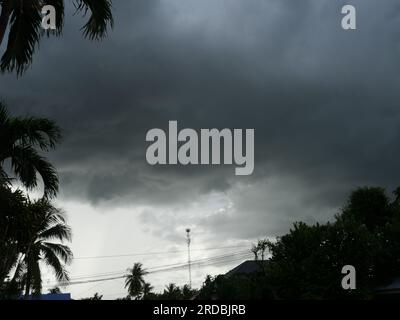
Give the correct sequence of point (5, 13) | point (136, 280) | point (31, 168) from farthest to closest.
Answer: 1. point (136, 280)
2. point (31, 168)
3. point (5, 13)

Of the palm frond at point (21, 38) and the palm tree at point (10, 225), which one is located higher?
the palm frond at point (21, 38)

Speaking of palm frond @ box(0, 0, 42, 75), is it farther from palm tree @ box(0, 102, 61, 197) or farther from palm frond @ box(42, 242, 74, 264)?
palm frond @ box(42, 242, 74, 264)

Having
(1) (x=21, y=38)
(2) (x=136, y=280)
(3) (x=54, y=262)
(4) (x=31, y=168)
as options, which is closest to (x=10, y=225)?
(4) (x=31, y=168)

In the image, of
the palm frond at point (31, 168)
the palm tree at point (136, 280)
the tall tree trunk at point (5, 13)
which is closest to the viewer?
the tall tree trunk at point (5, 13)

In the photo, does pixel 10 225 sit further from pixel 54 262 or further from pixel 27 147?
pixel 54 262

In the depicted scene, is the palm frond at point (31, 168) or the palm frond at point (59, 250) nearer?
the palm frond at point (31, 168)

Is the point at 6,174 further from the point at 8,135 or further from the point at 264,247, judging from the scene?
the point at 264,247

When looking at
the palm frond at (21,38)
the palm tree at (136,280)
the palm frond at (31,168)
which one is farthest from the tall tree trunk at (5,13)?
the palm tree at (136,280)

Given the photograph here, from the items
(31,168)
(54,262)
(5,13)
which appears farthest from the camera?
(54,262)

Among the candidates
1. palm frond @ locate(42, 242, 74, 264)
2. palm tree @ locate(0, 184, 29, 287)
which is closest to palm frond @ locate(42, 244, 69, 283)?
palm frond @ locate(42, 242, 74, 264)
